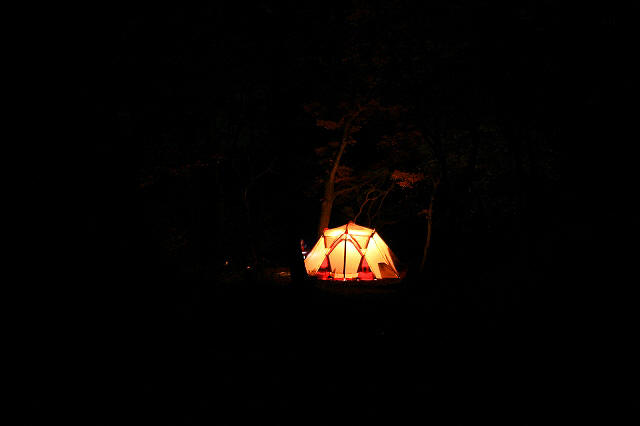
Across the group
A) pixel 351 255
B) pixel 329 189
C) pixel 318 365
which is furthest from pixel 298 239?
pixel 329 189

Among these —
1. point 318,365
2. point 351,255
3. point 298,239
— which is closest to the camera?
point 318,365

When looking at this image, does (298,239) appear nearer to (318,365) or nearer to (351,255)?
(318,365)

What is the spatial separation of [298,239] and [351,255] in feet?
18.7

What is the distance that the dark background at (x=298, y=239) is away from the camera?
380cm

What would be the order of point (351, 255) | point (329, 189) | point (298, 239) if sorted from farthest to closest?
point (329, 189) < point (351, 255) < point (298, 239)

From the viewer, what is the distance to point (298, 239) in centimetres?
656

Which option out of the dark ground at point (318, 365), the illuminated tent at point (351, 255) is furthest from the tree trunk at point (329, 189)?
the dark ground at point (318, 365)

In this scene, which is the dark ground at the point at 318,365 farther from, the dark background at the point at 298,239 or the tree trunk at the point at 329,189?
the tree trunk at the point at 329,189

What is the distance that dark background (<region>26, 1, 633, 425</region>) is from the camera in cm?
380

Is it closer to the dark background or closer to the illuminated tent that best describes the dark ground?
the dark background

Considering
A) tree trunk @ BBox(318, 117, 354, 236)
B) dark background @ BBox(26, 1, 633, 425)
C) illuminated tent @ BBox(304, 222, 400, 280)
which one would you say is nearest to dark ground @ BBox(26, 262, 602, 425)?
dark background @ BBox(26, 1, 633, 425)

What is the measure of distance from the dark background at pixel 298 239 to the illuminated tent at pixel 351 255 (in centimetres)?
169

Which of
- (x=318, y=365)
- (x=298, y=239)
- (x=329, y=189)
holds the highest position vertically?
(x=329, y=189)

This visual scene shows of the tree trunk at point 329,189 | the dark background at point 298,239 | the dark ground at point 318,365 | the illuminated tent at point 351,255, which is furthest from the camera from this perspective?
the tree trunk at point 329,189
